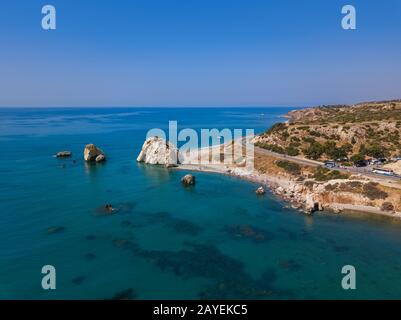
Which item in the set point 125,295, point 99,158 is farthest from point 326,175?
point 99,158

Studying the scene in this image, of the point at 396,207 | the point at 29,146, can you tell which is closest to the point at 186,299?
the point at 396,207

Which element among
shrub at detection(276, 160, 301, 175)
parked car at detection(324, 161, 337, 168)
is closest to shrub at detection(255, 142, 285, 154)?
shrub at detection(276, 160, 301, 175)

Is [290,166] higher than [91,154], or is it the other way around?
[91,154]

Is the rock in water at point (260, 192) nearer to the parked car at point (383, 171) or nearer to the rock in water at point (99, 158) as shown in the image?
the parked car at point (383, 171)

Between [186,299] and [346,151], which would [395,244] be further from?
[346,151]

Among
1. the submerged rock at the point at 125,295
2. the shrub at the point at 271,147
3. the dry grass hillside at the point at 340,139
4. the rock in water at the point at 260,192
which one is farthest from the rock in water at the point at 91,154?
the submerged rock at the point at 125,295

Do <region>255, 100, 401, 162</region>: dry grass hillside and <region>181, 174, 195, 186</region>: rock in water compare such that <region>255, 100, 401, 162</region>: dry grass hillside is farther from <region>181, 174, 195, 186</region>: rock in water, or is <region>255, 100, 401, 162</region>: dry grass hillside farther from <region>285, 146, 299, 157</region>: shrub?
<region>181, 174, 195, 186</region>: rock in water

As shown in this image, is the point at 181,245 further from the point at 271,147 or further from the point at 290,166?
the point at 271,147
